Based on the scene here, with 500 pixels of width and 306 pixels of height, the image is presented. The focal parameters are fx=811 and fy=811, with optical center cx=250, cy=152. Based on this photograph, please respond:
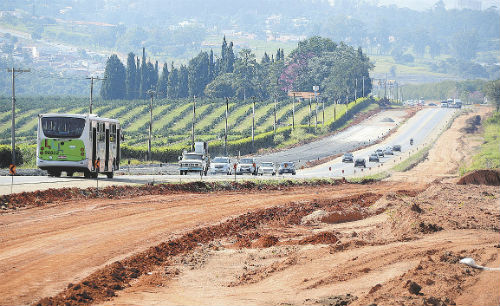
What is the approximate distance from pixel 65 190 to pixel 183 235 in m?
13.3

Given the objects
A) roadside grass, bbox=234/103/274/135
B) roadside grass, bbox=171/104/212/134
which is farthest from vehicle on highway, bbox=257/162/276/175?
roadside grass, bbox=171/104/212/134

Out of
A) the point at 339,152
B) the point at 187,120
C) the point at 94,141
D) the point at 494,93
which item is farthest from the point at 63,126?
the point at 494,93

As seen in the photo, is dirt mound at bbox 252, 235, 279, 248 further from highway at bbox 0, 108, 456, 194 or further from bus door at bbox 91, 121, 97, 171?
bus door at bbox 91, 121, 97, 171

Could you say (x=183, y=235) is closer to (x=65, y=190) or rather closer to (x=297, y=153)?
(x=65, y=190)

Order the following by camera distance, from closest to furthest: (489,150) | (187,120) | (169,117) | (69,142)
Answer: (69,142) < (489,150) < (187,120) < (169,117)

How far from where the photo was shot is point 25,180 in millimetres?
46656

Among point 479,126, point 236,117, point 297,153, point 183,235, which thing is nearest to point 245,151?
point 297,153

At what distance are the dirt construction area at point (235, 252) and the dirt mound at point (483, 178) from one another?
23253 millimetres

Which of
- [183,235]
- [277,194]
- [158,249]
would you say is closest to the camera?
[158,249]

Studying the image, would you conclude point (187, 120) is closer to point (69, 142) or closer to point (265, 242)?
point (69, 142)

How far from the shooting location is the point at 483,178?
67500 millimetres

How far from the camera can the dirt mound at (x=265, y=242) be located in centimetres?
2750

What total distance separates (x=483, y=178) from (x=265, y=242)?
44.0 metres

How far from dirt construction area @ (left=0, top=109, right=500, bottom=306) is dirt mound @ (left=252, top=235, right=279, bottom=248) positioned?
0.17 ft
